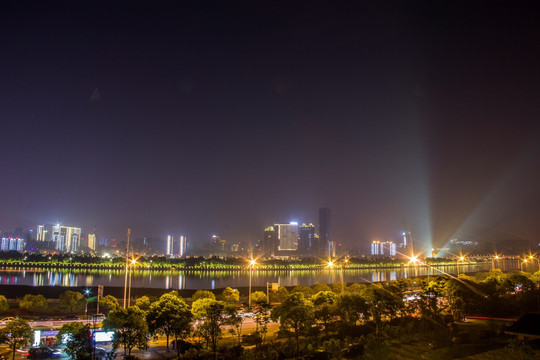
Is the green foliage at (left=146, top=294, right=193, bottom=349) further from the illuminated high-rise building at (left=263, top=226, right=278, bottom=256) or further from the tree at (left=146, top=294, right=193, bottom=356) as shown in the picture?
the illuminated high-rise building at (left=263, top=226, right=278, bottom=256)

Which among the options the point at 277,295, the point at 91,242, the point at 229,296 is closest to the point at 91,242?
the point at 91,242

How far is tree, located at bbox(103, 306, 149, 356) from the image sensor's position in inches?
376

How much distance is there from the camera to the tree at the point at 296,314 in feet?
35.9

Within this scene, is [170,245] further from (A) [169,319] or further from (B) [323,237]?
(A) [169,319]

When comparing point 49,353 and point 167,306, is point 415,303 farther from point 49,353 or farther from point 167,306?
point 49,353

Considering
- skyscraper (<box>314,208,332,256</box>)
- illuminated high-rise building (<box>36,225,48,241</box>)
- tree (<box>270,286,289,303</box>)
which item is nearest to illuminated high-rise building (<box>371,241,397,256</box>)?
skyscraper (<box>314,208,332,256</box>)

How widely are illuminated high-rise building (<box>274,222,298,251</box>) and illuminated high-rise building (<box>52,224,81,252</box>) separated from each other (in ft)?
244

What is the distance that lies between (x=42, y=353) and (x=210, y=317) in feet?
12.9

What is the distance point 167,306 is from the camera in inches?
419

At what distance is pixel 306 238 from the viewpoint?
158125mm

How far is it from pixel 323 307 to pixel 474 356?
13.5ft

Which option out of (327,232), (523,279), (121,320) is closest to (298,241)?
(327,232)

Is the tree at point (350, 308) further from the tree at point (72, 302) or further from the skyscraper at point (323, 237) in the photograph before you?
the skyscraper at point (323, 237)

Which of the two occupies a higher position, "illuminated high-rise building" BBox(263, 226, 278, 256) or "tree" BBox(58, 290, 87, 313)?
"illuminated high-rise building" BBox(263, 226, 278, 256)
